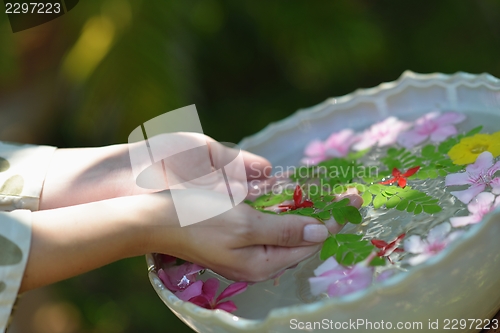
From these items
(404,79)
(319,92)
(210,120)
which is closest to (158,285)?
(404,79)

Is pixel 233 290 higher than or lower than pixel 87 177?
lower

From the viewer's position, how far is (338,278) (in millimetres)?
525

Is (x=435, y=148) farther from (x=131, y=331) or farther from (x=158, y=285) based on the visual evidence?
(x=131, y=331)

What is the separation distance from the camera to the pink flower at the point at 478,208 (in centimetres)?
53

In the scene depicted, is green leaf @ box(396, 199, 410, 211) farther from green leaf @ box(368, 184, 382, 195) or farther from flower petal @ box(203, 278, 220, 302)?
flower petal @ box(203, 278, 220, 302)

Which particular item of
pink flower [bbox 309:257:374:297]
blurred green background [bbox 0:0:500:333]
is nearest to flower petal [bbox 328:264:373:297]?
pink flower [bbox 309:257:374:297]

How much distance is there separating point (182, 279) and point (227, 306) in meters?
0.09

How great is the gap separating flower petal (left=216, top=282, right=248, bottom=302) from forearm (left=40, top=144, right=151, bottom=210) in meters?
0.22

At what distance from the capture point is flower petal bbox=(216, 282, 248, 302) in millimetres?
594

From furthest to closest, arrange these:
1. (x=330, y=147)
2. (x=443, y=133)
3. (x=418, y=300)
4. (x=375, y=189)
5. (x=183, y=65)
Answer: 1. (x=183, y=65)
2. (x=330, y=147)
3. (x=443, y=133)
4. (x=375, y=189)
5. (x=418, y=300)

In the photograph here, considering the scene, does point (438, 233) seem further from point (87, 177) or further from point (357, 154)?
point (87, 177)

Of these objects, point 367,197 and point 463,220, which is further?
point 367,197

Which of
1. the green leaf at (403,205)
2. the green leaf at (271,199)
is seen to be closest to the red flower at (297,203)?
the green leaf at (271,199)

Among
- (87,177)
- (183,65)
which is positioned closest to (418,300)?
(87,177)
